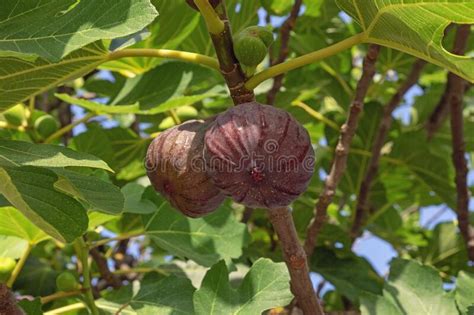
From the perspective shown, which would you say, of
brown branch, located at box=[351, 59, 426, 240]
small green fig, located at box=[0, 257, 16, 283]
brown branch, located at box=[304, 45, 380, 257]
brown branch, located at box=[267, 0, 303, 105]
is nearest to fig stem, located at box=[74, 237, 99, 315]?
small green fig, located at box=[0, 257, 16, 283]

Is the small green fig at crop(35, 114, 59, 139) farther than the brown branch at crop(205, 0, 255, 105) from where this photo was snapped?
Answer: Yes

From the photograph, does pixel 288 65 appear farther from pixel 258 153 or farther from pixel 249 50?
pixel 258 153

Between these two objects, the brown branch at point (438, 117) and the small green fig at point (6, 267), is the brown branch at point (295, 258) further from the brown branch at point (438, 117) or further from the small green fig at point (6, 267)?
the brown branch at point (438, 117)

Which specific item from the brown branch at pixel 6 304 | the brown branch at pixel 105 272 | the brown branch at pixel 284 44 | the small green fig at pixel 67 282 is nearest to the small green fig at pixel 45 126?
the brown branch at pixel 105 272

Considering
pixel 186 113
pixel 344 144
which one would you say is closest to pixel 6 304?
pixel 344 144

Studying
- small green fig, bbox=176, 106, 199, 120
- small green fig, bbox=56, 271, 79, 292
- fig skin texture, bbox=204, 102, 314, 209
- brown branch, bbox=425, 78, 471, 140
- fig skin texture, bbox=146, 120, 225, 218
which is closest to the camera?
fig skin texture, bbox=204, 102, 314, 209

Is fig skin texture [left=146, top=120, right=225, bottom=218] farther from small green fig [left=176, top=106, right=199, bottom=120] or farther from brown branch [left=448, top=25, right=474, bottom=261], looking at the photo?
brown branch [left=448, top=25, right=474, bottom=261]

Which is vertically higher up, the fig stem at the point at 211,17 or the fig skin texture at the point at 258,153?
the fig stem at the point at 211,17

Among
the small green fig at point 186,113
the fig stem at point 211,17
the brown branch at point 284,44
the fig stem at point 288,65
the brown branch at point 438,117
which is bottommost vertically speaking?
the brown branch at point 438,117
